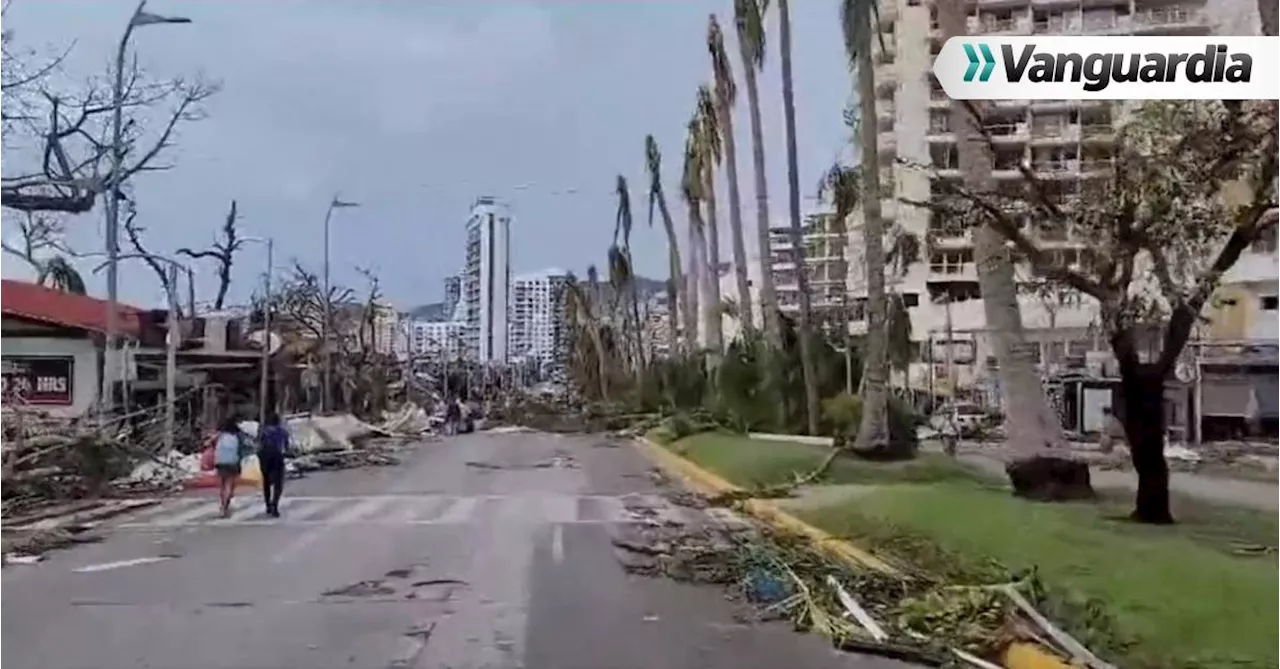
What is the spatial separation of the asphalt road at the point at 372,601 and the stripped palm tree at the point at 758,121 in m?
19.1

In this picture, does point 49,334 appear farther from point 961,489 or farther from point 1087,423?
point 1087,423

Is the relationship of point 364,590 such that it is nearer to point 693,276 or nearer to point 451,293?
point 693,276

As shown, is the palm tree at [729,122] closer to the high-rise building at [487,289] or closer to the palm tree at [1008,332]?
the palm tree at [1008,332]

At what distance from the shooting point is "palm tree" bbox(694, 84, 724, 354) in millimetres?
58250

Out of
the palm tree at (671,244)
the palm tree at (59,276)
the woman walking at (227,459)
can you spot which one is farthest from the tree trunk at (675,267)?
the woman walking at (227,459)

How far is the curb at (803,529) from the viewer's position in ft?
35.4

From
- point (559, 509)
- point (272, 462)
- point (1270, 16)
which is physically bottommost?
point (559, 509)

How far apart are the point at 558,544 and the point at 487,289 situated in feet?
421

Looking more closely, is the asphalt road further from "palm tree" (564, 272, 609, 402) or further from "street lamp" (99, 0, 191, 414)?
"palm tree" (564, 272, 609, 402)

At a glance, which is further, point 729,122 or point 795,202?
point 729,122

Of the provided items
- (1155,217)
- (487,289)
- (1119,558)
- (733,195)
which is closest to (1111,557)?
(1119,558)

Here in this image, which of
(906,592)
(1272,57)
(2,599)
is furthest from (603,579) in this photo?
(1272,57)

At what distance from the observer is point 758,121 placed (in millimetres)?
47031

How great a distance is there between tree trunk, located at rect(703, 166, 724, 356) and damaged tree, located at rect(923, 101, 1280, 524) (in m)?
40.0
